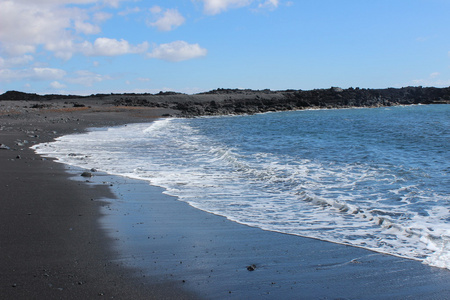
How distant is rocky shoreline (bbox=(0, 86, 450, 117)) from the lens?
199ft

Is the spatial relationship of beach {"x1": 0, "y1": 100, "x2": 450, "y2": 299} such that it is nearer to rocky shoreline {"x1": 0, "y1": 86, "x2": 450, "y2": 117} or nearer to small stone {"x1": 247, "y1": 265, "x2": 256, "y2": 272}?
small stone {"x1": 247, "y1": 265, "x2": 256, "y2": 272}

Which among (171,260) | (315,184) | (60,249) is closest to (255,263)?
(171,260)

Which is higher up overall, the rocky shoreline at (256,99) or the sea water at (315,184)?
the rocky shoreline at (256,99)

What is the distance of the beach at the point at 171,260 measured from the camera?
3900 millimetres

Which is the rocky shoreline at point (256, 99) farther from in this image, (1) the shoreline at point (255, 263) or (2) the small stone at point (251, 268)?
(2) the small stone at point (251, 268)

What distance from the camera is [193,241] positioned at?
17.7ft

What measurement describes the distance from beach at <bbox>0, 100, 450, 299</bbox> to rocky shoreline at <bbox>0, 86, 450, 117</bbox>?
44.4 metres

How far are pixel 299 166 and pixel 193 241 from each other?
7.36m

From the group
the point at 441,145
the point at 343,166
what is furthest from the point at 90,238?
the point at 441,145

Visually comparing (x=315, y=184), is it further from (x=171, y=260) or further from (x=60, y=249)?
(x=60, y=249)

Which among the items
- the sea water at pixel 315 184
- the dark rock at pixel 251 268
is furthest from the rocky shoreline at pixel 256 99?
the dark rock at pixel 251 268

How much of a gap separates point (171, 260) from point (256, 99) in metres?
71.7

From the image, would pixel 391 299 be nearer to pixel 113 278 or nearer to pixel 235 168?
pixel 113 278

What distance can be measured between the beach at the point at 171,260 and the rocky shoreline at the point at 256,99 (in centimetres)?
4441
